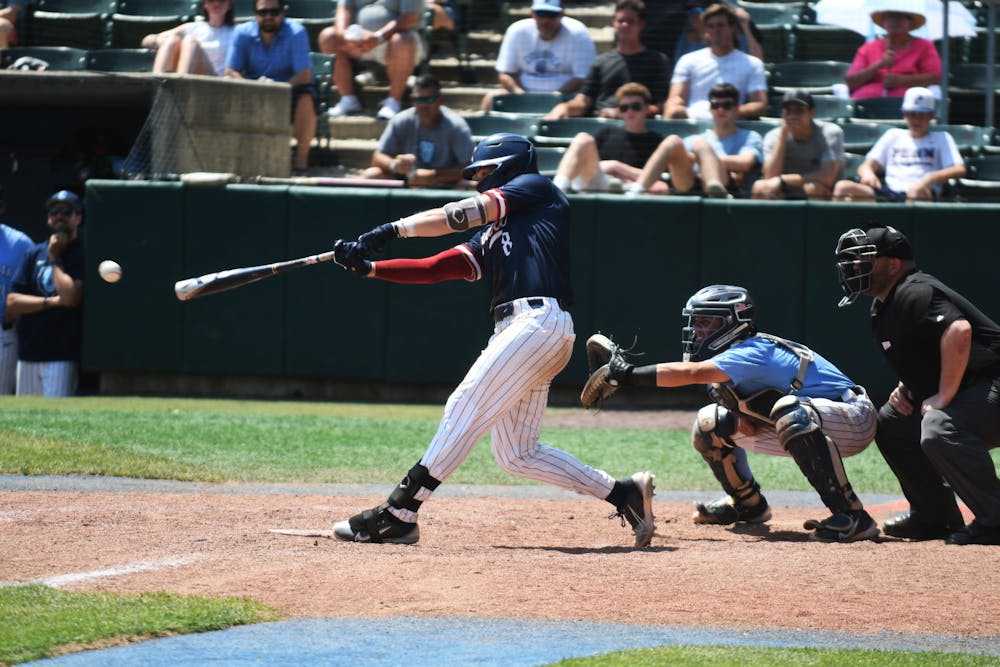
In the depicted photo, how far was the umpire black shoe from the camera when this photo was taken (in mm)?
6469

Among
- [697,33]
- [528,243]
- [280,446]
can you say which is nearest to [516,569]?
[528,243]

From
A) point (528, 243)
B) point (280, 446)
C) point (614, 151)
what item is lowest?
point (280, 446)

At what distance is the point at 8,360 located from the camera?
39.1ft

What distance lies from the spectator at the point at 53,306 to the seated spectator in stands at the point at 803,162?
19.0ft

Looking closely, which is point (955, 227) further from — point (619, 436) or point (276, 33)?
point (276, 33)

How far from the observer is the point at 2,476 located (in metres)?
7.60

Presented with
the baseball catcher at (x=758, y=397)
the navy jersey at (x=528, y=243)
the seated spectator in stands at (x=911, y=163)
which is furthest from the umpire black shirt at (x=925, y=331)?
the seated spectator in stands at (x=911, y=163)

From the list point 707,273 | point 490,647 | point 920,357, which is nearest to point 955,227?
point 707,273

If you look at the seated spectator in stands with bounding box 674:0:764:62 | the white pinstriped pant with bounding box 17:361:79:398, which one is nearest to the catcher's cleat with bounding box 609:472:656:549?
the white pinstriped pant with bounding box 17:361:79:398

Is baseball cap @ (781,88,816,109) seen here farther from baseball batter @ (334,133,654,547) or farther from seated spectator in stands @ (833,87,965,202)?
baseball batter @ (334,133,654,547)

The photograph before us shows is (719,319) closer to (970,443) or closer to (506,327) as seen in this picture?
(506,327)

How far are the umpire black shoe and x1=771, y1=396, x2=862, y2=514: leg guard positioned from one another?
1.27ft

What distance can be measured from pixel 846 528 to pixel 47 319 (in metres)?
7.80

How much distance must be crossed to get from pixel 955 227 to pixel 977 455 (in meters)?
5.61
